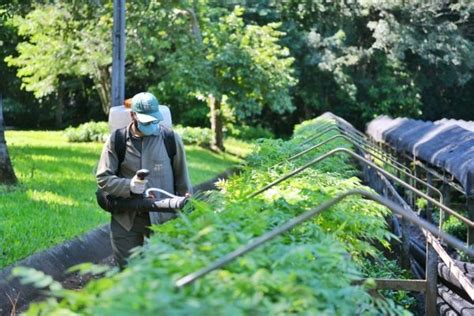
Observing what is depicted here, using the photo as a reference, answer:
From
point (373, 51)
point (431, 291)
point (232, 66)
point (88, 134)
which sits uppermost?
point (431, 291)

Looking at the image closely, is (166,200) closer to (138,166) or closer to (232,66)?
(138,166)

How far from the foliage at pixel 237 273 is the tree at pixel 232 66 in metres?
18.1

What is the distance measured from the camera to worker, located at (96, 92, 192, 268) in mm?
6367

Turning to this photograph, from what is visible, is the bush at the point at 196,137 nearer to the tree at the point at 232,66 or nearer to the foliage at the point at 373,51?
the tree at the point at 232,66

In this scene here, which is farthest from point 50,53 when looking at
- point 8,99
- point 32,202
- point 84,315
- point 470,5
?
point 84,315

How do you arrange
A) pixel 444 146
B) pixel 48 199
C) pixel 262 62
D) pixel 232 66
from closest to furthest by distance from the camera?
pixel 48 199
pixel 444 146
pixel 232 66
pixel 262 62

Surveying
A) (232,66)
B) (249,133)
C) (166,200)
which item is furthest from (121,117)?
(249,133)

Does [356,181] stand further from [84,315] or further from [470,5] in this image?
[470,5]

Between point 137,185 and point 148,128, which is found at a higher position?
point 148,128

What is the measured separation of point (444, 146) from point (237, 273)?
11246 mm

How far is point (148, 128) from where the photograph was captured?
Answer: 20.6 ft

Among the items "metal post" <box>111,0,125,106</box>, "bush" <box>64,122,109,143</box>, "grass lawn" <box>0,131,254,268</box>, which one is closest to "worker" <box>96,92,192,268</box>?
"grass lawn" <box>0,131,254,268</box>

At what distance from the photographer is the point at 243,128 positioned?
3600 centimetres

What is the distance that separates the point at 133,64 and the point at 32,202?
17.8 m
